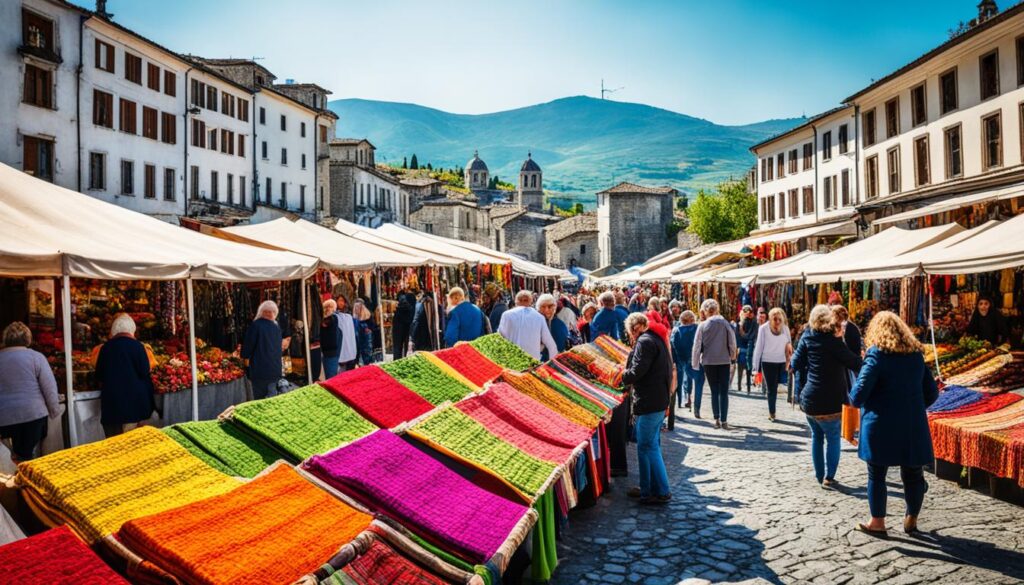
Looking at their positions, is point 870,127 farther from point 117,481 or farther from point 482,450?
point 117,481

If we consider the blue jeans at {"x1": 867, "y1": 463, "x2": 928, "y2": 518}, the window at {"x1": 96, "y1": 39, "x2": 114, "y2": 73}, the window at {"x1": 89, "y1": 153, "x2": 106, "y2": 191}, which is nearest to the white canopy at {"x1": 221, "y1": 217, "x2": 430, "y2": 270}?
the blue jeans at {"x1": 867, "y1": 463, "x2": 928, "y2": 518}

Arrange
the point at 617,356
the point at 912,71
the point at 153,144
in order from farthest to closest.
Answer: the point at 153,144, the point at 912,71, the point at 617,356

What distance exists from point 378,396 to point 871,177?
30.7 meters

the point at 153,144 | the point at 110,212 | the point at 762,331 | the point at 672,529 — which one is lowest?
the point at 672,529

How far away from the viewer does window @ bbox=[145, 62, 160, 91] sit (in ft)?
109

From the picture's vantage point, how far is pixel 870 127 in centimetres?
3109

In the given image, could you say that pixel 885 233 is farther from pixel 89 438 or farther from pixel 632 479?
pixel 89 438

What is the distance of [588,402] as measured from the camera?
25.2 ft

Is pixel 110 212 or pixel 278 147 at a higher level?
pixel 278 147

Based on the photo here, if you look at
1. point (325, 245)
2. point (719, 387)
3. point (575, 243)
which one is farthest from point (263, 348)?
point (575, 243)

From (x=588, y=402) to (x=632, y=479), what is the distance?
124cm

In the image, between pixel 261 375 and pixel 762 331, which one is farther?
pixel 762 331

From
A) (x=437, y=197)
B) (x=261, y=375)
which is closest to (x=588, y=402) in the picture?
(x=261, y=375)

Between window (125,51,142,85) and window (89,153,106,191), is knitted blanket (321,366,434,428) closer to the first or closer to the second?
window (89,153,106,191)
